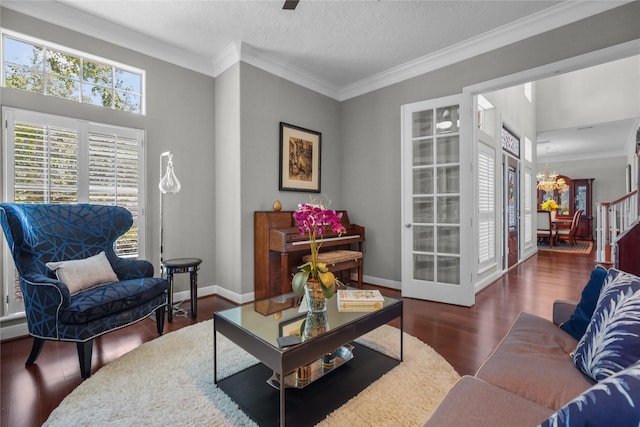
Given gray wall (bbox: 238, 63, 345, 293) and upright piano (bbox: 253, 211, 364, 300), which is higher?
gray wall (bbox: 238, 63, 345, 293)

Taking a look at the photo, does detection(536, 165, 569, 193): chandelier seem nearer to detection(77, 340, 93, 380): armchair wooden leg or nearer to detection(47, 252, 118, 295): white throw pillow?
detection(47, 252, 118, 295): white throw pillow

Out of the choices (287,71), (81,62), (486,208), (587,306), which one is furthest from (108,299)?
(486,208)

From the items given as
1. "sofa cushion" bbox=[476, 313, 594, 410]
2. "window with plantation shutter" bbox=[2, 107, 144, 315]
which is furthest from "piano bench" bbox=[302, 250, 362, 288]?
"sofa cushion" bbox=[476, 313, 594, 410]

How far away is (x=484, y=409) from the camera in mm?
1032

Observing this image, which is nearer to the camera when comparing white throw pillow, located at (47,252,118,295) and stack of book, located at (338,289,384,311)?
stack of book, located at (338,289,384,311)

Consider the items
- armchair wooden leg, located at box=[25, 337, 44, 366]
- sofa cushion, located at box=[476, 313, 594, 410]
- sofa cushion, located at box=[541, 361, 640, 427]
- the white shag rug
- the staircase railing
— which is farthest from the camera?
the staircase railing

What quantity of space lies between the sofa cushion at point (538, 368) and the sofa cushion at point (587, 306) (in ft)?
0.17

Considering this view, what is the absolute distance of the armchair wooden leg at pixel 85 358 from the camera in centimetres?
198

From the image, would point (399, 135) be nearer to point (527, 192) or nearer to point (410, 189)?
point (410, 189)

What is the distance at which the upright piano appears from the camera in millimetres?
3449

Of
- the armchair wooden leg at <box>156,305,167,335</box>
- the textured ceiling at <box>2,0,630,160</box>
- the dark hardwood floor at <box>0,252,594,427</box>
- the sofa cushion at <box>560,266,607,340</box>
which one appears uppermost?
the textured ceiling at <box>2,0,630,160</box>

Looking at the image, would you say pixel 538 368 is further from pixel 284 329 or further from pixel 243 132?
pixel 243 132

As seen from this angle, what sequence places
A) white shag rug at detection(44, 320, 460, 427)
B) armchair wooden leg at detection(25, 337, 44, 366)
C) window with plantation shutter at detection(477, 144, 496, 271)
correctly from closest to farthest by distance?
white shag rug at detection(44, 320, 460, 427), armchair wooden leg at detection(25, 337, 44, 366), window with plantation shutter at detection(477, 144, 496, 271)

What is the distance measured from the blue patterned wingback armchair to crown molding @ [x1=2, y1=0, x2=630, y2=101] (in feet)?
5.84
